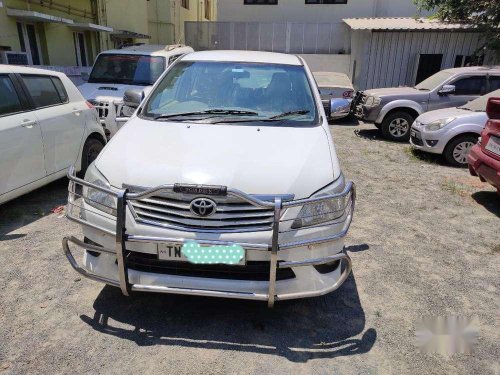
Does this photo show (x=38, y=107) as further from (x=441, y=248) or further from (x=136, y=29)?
(x=136, y=29)

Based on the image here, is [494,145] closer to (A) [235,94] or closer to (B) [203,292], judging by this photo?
(A) [235,94]

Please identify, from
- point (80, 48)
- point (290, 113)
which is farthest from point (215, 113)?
point (80, 48)

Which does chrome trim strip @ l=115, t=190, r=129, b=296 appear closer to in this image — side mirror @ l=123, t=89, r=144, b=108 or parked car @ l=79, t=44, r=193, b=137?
side mirror @ l=123, t=89, r=144, b=108

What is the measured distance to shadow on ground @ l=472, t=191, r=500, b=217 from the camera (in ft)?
17.5

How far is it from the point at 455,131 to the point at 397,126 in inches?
93.3

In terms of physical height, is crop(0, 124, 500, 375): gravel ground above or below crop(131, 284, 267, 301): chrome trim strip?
below

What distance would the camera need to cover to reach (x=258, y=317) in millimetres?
2934

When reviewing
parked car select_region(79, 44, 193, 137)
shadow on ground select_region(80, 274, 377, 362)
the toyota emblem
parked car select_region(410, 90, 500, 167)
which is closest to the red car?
parked car select_region(410, 90, 500, 167)

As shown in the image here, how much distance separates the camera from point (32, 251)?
3.78 m

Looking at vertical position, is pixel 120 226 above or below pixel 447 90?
below

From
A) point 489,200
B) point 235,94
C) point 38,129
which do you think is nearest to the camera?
point 235,94

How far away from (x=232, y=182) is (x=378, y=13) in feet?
57.7

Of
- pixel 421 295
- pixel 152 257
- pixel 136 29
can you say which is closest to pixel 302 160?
pixel 152 257

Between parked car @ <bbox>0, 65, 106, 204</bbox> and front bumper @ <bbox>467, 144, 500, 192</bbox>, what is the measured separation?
17.2 ft
